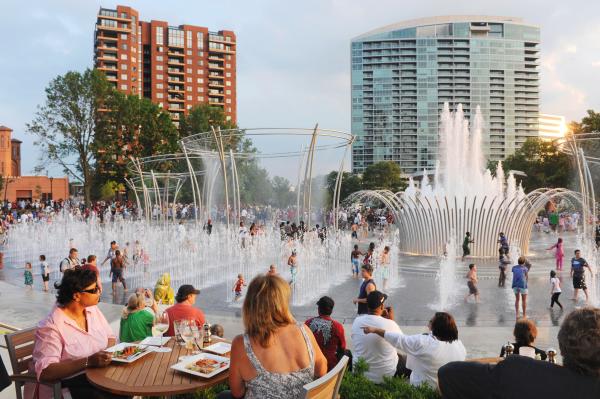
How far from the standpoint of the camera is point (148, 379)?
10.9 feet

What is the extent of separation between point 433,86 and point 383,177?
5377cm

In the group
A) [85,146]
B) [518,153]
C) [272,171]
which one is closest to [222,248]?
[272,171]

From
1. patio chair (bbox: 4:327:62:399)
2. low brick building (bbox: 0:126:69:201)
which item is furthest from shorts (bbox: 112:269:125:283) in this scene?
low brick building (bbox: 0:126:69:201)

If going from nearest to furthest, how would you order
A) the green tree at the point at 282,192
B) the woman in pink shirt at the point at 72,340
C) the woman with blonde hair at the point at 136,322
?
1. the woman in pink shirt at the point at 72,340
2. the woman with blonde hair at the point at 136,322
3. the green tree at the point at 282,192

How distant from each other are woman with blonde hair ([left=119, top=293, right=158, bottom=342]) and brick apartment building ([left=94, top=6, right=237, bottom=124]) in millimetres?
84641

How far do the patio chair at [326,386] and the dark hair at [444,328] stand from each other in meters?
1.85

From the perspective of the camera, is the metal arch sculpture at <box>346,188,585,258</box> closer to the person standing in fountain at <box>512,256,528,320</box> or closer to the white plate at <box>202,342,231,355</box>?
the person standing in fountain at <box>512,256,528,320</box>

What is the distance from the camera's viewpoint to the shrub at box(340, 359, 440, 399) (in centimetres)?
365

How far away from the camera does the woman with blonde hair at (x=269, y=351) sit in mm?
2871

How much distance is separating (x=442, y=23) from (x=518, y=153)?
6898cm

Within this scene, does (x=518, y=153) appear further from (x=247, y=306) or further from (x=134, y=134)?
(x=247, y=306)

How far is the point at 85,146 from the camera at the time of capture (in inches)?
1656

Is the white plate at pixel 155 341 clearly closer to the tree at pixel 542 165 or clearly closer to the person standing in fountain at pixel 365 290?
the person standing in fountain at pixel 365 290

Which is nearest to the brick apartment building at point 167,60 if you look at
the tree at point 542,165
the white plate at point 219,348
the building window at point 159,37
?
the building window at point 159,37
